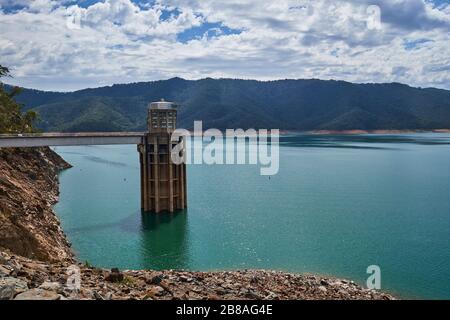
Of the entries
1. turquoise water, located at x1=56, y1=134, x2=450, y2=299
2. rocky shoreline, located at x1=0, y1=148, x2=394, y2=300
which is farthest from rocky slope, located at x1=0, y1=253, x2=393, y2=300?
turquoise water, located at x1=56, y1=134, x2=450, y2=299

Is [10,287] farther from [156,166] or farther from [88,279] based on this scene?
[156,166]

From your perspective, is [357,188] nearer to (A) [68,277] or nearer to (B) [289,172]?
(B) [289,172]

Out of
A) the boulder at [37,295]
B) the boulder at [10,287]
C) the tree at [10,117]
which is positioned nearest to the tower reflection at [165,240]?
the boulder at [10,287]

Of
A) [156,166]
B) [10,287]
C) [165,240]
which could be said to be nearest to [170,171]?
[156,166]

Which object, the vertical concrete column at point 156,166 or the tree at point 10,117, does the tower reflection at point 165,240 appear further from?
the tree at point 10,117

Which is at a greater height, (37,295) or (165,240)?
(37,295)

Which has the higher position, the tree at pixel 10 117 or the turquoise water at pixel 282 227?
the tree at pixel 10 117
